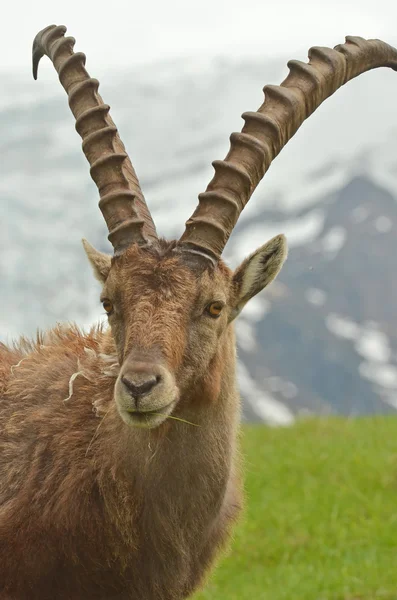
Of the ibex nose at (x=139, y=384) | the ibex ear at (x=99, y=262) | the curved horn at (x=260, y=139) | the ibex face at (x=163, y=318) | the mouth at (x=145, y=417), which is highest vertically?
the curved horn at (x=260, y=139)

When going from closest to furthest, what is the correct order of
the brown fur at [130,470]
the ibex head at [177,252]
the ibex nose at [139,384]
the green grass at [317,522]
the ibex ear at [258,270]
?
the ibex nose at [139,384], the ibex head at [177,252], the brown fur at [130,470], the ibex ear at [258,270], the green grass at [317,522]

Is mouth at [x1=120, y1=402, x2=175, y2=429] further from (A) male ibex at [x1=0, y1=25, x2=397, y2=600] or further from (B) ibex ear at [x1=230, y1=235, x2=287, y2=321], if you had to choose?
(B) ibex ear at [x1=230, y1=235, x2=287, y2=321]

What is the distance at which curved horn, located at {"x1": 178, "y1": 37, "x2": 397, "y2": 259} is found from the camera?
6836 mm

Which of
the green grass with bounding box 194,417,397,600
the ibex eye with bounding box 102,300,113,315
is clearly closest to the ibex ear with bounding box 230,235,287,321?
the ibex eye with bounding box 102,300,113,315

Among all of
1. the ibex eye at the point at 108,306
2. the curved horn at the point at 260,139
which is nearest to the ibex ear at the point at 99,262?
the ibex eye at the point at 108,306

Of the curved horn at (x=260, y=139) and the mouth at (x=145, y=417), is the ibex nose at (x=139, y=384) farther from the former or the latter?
the curved horn at (x=260, y=139)

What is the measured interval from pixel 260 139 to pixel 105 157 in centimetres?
118

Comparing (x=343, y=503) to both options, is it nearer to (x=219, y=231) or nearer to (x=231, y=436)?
(x=231, y=436)

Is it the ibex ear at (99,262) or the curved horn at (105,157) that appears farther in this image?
the ibex ear at (99,262)

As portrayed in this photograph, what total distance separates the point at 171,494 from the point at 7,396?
1701 mm

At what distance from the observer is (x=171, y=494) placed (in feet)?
22.4

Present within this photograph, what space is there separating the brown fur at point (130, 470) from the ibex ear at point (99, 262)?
24 millimetres

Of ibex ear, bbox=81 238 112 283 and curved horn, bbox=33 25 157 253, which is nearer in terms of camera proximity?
curved horn, bbox=33 25 157 253

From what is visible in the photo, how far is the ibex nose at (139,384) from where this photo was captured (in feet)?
19.1
